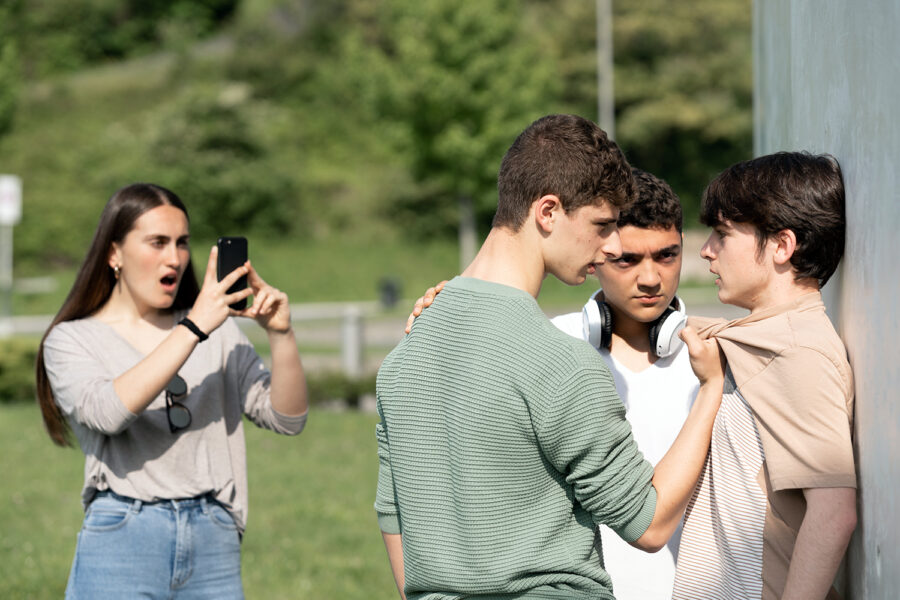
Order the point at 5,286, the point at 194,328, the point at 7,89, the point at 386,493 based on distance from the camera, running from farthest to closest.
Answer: the point at 7,89 < the point at 5,286 < the point at 194,328 < the point at 386,493

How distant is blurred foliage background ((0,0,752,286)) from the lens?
104ft

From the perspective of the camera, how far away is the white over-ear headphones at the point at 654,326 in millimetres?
2852

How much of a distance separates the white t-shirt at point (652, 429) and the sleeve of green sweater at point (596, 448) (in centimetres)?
71

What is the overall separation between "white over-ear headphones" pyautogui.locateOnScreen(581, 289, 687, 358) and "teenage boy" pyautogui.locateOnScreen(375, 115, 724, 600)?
51 centimetres

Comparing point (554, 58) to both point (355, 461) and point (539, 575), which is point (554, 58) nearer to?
point (355, 461)

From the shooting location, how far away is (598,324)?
2990mm

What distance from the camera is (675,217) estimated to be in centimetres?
298

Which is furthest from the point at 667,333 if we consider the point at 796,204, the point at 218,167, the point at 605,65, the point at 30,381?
the point at 605,65

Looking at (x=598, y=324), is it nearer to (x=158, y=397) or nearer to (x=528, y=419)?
(x=528, y=419)

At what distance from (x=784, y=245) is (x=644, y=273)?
2.16ft

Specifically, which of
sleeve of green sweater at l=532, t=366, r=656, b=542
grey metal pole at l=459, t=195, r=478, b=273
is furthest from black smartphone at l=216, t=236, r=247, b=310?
grey metal pole at l=459, t=195, r=478, b=273

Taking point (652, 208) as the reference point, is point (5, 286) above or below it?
below

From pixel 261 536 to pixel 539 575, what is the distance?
6054 mm

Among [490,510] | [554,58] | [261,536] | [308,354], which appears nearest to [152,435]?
[490,510]
